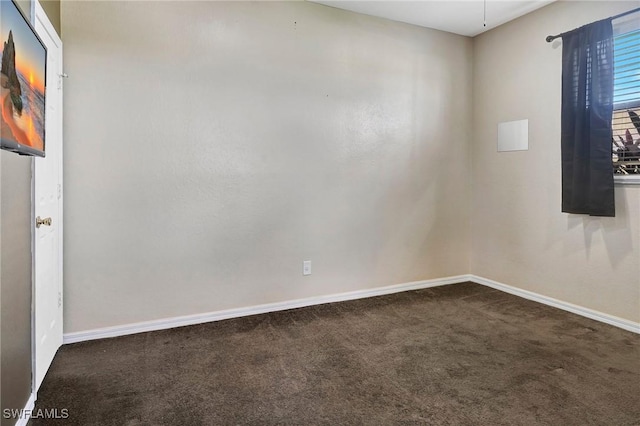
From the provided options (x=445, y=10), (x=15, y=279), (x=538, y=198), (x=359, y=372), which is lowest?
(x=359, y=372)

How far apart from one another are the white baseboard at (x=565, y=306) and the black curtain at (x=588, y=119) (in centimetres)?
86

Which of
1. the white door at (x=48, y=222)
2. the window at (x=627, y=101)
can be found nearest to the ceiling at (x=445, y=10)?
the window at (x=627, y=101)

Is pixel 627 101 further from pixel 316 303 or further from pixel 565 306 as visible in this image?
pixel 316 303

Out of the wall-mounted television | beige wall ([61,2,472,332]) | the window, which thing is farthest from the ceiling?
the wall-mounted television

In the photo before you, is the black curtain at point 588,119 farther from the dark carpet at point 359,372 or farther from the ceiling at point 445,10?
the dark carpet at point 359,372

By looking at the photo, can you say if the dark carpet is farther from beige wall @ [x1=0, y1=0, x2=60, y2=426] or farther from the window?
the window

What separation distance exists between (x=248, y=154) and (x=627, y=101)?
3.06 metres

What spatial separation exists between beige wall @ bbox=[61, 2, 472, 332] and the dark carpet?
0.48 m

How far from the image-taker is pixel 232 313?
3.17 m

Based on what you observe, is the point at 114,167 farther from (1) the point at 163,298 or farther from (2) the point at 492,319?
(2) the point at 492,319

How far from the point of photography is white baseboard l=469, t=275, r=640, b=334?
2.93 meters

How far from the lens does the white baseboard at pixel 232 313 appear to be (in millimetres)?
2753

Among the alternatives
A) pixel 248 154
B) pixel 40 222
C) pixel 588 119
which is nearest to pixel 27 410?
pixel 40 222

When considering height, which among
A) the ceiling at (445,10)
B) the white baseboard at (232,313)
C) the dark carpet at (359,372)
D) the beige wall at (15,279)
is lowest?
the dark carpet at (359,372)
